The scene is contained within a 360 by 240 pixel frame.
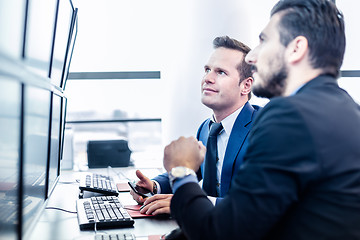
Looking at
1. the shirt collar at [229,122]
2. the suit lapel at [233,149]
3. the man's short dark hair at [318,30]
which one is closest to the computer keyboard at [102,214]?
the suit lapel at [233,149]

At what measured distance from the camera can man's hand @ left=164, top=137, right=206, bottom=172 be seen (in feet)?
3.39

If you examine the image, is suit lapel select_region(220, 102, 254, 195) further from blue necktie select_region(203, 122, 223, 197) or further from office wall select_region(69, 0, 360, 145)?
office wall select_region(69, 0, 360, 145)

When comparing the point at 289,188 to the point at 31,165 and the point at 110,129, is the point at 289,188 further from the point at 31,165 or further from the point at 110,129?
the point at 110,129

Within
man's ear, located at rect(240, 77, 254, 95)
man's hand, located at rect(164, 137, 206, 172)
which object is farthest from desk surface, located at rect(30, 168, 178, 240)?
man's ear, located at rect(240, 77, 254, 95)

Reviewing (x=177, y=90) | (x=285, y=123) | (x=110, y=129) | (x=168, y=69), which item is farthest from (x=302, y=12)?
(x=110, y=129)

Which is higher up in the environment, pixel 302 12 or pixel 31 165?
pixel 302 12

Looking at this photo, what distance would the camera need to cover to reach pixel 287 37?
39.0 inches

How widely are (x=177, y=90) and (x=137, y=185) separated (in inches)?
60.3

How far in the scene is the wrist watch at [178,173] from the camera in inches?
38.4

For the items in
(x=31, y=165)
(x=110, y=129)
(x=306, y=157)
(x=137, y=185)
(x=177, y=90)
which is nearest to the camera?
(x=306, y=157)

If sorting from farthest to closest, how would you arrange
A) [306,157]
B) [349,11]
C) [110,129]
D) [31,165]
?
[110,129]
[349,11]
[31,165]
[306,157]

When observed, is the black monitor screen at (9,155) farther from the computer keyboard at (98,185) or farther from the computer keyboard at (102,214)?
the computer keyboard at (98,185)

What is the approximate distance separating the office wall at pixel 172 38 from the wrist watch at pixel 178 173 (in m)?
2.12

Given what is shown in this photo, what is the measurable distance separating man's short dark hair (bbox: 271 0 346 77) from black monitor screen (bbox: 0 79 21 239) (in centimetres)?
67
